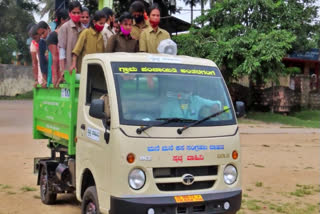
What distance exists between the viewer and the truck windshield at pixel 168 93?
15.2 ft

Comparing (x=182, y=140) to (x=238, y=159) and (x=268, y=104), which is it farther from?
(x=268, y=104)

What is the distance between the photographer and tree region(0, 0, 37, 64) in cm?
3684

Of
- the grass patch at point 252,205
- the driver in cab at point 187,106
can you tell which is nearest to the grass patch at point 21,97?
the grass patch at point 252,205

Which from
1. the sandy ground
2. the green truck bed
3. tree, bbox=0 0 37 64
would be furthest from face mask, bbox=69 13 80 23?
tree, bbox=0 0 37 64

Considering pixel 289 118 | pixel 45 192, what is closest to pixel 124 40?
pixel 45 192

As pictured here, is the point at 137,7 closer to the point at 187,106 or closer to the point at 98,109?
the point at 187,106

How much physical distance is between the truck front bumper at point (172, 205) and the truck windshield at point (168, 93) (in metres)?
0.72

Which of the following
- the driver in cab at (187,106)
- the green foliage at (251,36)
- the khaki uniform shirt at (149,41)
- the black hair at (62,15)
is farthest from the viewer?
the green foliage at (251,36)

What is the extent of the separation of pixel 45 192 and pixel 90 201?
205 centimetres

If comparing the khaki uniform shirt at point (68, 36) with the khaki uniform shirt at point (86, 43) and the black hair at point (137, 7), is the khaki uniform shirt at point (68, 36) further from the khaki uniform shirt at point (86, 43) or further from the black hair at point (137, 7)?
the black hair at point (137, 7)

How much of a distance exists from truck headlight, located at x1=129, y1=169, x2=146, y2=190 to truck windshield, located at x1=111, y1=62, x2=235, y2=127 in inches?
18.3

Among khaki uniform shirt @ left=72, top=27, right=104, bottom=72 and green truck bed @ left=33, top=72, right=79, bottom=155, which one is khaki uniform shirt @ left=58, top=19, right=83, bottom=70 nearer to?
khaki uniform shirt @ left=72, top=27, right=104, bottom=72

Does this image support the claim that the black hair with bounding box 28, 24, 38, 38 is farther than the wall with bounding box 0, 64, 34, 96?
No

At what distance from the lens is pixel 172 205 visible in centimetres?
446
